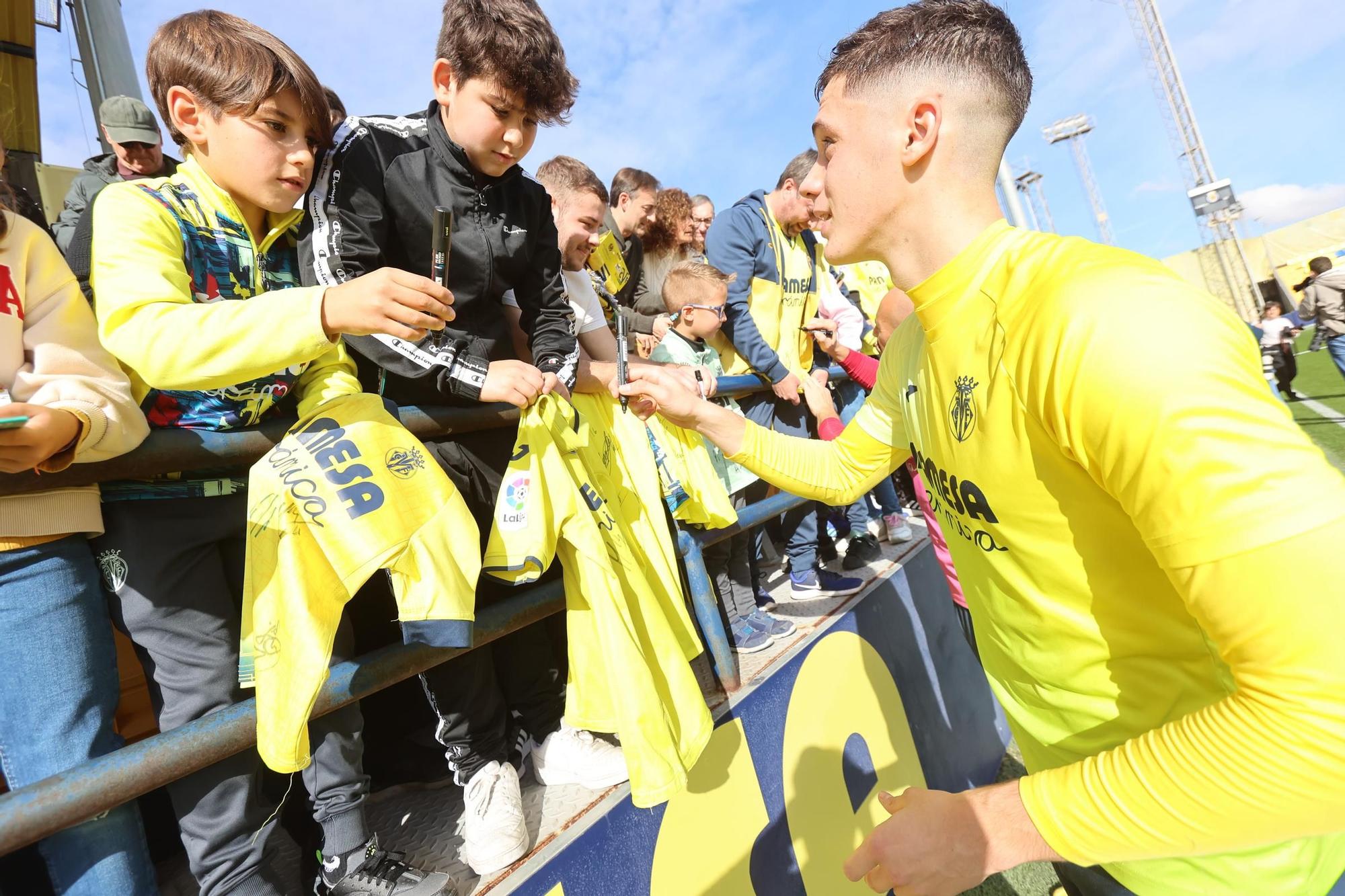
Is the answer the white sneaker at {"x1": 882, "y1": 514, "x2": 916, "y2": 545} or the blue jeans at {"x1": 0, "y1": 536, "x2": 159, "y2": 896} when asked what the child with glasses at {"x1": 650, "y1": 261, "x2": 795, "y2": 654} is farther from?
the blue jeans at {"x1": 0, "y1": 536, "x2": 159, "y2": 896}

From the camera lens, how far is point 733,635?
2561 mm

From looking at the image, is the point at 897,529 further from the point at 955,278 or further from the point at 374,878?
the point at 374,878

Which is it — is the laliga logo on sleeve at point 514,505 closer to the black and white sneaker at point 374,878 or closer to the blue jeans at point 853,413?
the black and white sneaker at point 374,878

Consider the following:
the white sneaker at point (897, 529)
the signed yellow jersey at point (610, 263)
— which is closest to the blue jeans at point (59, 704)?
the signed yellow jersey at point (610, 263)

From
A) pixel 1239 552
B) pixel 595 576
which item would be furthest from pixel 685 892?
pixel 1239 552

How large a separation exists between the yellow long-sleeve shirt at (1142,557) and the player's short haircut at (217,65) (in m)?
1.41

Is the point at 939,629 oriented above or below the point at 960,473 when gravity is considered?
below

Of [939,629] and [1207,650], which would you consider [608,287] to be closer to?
[939,629]

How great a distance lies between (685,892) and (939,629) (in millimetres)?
2062

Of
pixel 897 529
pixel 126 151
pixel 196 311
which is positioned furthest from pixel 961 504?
pixel 126 151

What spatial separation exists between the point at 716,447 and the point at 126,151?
2.69m

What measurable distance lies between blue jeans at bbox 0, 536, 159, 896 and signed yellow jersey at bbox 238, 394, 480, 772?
25 centimetres

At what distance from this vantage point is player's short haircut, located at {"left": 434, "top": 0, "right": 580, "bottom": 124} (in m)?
1.62

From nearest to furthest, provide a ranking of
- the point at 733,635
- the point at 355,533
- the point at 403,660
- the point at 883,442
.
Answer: the point at 355,533
the point at 403,660
the point at 883,442
the point at 733,635
